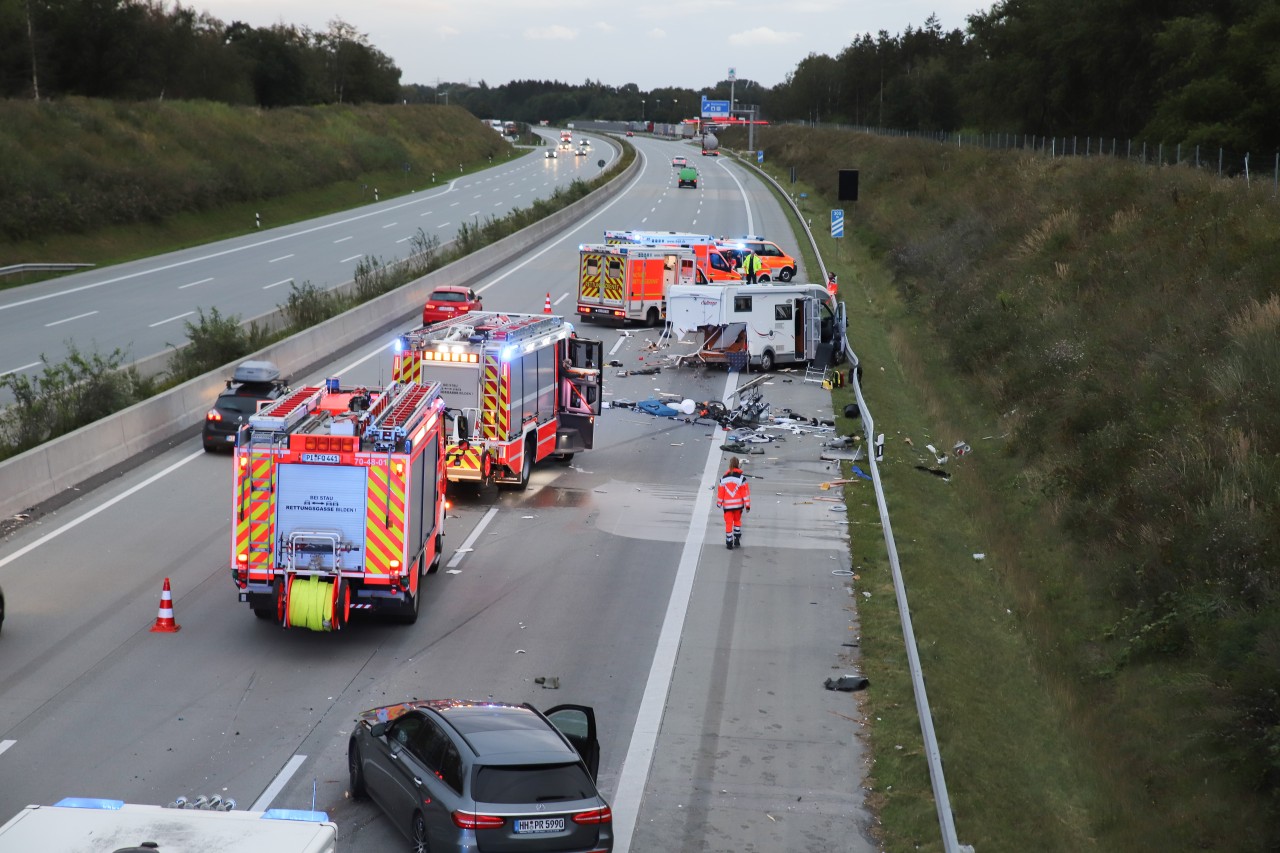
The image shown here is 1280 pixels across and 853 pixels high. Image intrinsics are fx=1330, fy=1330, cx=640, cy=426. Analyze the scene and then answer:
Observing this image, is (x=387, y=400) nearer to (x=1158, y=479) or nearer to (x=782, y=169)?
(x=1158, y=479)

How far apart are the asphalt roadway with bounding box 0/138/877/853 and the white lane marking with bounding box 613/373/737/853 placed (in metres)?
0.04

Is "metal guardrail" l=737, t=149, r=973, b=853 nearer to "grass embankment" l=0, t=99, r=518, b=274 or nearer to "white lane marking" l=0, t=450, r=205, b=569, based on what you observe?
"white lane marking" l=0, t=450, r=205, b=569

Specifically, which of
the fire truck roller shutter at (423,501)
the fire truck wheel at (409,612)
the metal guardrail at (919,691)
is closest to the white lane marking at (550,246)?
the metal guardrail at (919,691)

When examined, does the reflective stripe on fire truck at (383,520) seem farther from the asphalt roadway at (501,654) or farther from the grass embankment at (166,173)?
the grass embankment at (166,173)

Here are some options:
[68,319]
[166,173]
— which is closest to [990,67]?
[166,173]

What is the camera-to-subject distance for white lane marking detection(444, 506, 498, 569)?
19.4 meters

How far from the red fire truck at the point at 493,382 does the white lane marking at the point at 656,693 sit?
322 centimetres

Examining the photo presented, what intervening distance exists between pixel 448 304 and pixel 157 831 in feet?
112

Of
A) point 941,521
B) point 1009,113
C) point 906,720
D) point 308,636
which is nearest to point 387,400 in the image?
point 308,636

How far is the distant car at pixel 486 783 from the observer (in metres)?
9.62

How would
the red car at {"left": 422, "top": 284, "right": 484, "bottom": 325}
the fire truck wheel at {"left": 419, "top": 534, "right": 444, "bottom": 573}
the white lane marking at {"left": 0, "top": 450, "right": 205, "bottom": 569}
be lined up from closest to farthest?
the fire truck wheel at {"left": 419, "top": 534, "right": 444, "bottom": 573}
the white lane marking at {"left": 0, "top": 450, "right": 205, "bottom": 569}
the red car at {"left": 422, "top": 284, "right": 484, "bottom": 325}

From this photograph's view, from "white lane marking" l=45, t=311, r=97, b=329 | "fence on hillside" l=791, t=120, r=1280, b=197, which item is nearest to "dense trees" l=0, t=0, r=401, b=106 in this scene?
"white lane marking" l=45, t=311, r=97, b=329

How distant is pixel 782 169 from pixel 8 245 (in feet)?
247

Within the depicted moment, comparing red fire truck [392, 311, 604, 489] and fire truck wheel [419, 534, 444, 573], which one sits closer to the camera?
fire truck wheel [419, 534, 444, 573]
